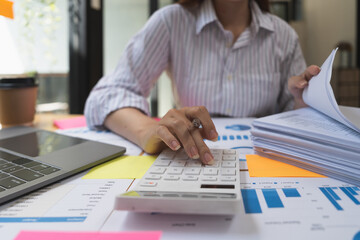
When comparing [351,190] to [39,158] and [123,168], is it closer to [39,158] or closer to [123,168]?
[123,168]

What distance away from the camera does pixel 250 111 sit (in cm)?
98

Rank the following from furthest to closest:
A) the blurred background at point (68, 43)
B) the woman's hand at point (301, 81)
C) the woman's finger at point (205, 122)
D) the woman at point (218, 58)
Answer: the blurred background at point (68, 43) → the woman at point (218, 58) → the woman's hand at point (301, 81) → the woman's finger at point (205, 122)

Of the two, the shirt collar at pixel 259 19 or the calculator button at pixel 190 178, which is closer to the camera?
the calculator button at pixel 190 178

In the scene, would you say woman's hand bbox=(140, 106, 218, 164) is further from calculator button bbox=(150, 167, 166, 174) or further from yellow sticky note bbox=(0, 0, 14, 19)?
yellow sticky note bbox=(0, 0, 14, 19)

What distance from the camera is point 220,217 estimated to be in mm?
312

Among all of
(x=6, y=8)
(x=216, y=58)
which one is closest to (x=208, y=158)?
(x=6, y=8)

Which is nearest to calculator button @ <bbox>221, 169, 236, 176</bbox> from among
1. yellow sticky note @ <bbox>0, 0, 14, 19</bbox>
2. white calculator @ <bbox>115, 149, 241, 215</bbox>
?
white calculator @ <bbox>115, 149, 241, 215</bbox>

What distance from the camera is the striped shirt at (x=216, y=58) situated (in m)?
0.94

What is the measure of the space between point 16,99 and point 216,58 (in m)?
0.59

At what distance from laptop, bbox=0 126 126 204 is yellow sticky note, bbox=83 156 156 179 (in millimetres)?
14

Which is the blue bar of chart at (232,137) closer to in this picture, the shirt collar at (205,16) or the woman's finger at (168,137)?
the woman's finger at (168,137)

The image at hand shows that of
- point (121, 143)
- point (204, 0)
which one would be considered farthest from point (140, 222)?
point (204, 0)

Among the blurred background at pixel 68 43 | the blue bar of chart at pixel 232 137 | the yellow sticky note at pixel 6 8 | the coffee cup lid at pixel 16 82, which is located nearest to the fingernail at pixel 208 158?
the blue bar of chart at pixel 232 137

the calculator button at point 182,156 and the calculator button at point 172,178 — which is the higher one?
the calculator button at point 182,156
